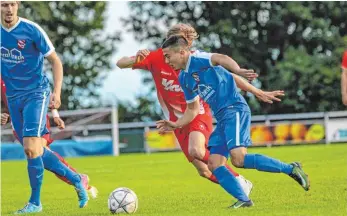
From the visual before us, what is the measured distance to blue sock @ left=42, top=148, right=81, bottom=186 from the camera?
34.1 feet

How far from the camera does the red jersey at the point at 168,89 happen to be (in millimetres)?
11078

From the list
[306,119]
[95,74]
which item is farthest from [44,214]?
[95,74]

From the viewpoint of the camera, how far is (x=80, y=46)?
50.1 meters

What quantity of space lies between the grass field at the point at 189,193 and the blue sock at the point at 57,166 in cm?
35

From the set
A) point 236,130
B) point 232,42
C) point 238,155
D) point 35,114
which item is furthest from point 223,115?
point 232,42

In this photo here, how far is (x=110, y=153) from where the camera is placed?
31.7m

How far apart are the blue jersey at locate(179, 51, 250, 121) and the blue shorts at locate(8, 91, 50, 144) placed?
1.78m

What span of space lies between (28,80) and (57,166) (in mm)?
1095

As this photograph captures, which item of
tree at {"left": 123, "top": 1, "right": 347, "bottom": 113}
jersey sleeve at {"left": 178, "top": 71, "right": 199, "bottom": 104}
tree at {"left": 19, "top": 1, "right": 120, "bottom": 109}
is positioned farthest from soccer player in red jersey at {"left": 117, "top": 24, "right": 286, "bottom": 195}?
tree at {"left": 19, "top": 1, "right": 120, "bottom": 109}

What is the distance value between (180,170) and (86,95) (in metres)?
31.5

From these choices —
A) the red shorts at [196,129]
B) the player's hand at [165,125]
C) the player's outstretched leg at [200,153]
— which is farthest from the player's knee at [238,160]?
the red shorts at [196,129]

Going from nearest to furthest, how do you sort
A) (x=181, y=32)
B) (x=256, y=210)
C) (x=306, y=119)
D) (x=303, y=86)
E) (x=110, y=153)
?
(x=256, y=210) → (x=181, y=32) → (x=110, y=153) → (x=306, y=119) → (x=303, y=86)

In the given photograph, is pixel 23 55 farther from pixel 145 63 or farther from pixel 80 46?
pixel 80 46

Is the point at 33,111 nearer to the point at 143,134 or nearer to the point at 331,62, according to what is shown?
the point at 143,134
